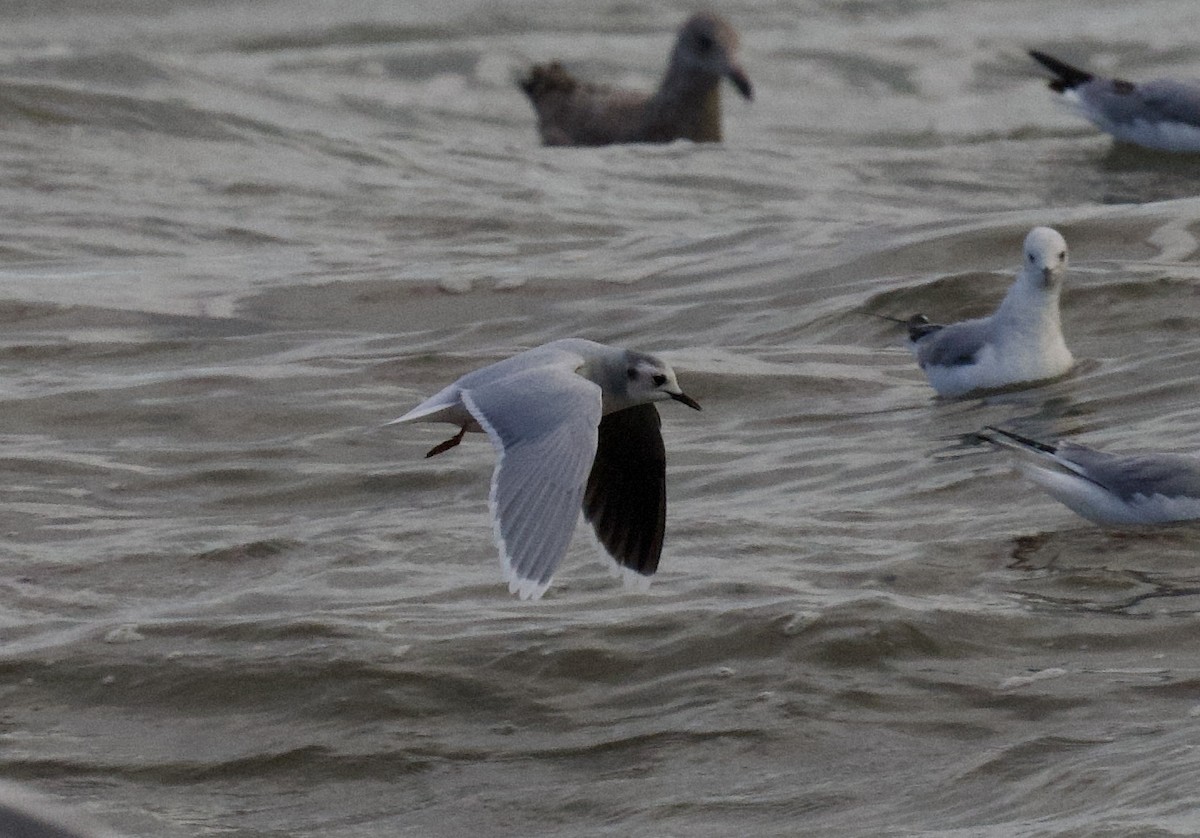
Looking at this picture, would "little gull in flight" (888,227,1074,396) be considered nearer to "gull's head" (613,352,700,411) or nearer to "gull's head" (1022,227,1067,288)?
"gull's head" (1022,227,1067,288)

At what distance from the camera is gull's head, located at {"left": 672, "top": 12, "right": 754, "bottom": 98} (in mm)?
16406

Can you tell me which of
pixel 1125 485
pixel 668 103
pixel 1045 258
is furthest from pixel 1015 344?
pixel 668 103

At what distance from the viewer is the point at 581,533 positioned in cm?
788

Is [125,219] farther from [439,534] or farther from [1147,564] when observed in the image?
[1147,564]

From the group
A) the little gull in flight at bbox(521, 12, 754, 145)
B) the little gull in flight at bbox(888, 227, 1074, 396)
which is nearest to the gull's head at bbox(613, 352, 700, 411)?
the little gull in flight at bbox(888, 227, 1074, 396)

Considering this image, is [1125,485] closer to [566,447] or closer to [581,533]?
[581,533]

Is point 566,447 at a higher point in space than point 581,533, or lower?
higher

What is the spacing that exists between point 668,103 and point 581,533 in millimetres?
8954

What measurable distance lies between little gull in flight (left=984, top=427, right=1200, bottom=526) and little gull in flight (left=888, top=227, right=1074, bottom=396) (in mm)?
1786

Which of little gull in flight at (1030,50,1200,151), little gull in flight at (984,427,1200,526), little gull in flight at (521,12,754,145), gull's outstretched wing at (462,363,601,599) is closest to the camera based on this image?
gull's outstretched wing at (462,363,601,599)

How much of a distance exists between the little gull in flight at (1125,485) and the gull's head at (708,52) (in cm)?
920

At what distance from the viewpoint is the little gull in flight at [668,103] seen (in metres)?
16.4

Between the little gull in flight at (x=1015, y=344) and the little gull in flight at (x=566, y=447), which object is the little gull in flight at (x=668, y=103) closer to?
the little gull in flight at (x=1015, y=344)

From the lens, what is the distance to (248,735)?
246 inches
